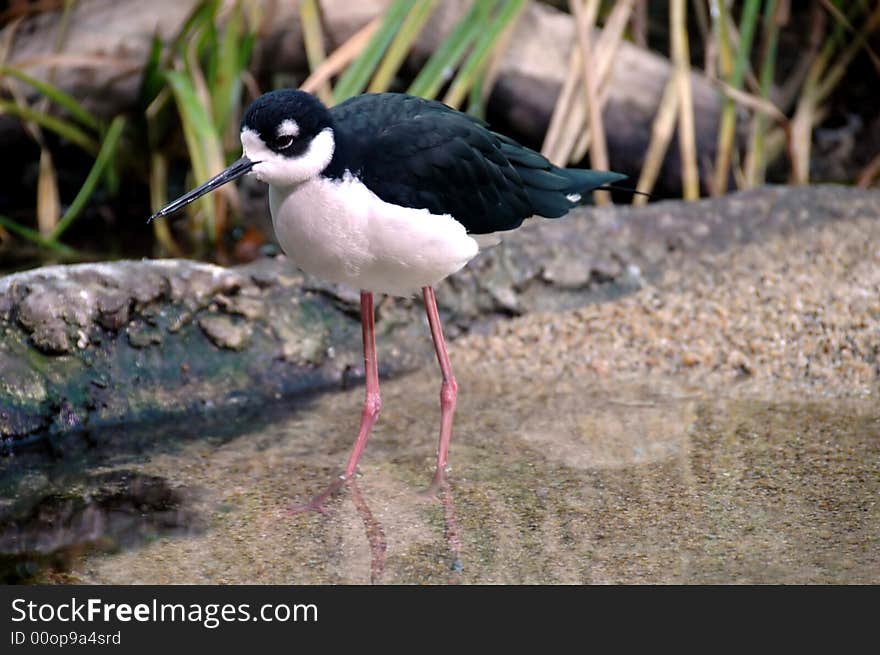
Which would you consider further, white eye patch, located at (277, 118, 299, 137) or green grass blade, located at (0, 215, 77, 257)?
green grass blade, located at (0, 215, 77, 257)

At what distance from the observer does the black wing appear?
10.1 ft

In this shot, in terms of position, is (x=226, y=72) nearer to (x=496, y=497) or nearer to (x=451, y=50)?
(x=451, y=50)

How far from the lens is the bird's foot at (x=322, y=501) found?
3199 mm

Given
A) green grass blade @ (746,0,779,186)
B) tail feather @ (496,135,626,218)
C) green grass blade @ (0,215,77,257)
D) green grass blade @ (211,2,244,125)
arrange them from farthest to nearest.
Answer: green grass blade @ (746,0,779,186)
green grass blade @ (211,2,244,125)
green grass blade @ (0,215,77,257)
tail feather @ (496,135,626,218)

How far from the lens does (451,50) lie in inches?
189

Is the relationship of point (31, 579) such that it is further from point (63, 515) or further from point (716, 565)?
point (716, 565)

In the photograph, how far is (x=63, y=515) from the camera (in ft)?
10.4

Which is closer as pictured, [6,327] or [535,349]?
[6,327]

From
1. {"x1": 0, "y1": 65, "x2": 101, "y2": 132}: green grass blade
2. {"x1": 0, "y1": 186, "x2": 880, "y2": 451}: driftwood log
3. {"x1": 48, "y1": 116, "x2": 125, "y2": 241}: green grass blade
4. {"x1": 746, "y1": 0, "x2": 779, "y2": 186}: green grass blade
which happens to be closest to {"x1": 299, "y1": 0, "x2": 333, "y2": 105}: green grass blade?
{"x1": 48, "y1": 116, "x2": 125, "y2": 241}: green grass blade

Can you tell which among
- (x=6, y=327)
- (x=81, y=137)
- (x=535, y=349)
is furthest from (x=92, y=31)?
(x=535, y=349)

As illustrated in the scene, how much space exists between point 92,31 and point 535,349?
252 cm

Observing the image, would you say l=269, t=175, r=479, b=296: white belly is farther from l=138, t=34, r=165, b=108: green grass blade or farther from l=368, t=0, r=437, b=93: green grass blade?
l=138, t=34, r=165, b=108: green grass blade

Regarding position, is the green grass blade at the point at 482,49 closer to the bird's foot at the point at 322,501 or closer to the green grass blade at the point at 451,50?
the green grass blade at the point at 451,50

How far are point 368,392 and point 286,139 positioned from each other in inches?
34.8
